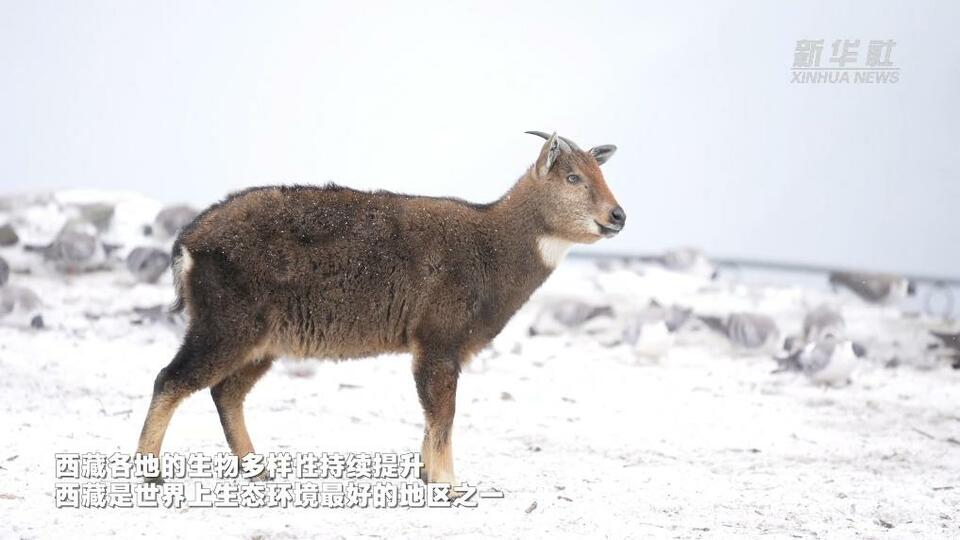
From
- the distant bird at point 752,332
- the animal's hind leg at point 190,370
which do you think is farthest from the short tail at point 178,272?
the distant bird at point 752,332

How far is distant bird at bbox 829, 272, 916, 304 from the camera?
13961mm

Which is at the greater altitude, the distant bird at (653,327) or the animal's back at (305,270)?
the animal's back at (305,270)

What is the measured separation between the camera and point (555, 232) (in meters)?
6.66

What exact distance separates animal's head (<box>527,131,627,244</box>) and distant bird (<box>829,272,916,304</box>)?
8653 mm

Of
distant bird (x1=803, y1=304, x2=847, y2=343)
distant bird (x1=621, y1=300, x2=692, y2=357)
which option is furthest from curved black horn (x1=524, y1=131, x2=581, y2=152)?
distant bird (x1=803, y1=304, x2=847, y2=343)

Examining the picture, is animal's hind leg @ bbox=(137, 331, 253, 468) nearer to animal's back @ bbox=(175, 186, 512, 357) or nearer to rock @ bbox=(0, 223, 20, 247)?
animal's back @ bbox=(175, 186, 512, 357)

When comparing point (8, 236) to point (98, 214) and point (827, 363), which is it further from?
point (827, 363)

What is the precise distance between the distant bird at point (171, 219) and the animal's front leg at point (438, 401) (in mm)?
7983

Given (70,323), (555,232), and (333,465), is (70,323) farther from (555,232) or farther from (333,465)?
(555,232)

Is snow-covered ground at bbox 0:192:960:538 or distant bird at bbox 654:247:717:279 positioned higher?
distant bird at bbox 654:247:717:279

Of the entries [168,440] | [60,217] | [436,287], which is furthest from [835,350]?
[60,217]

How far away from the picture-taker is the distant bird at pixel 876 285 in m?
14.0

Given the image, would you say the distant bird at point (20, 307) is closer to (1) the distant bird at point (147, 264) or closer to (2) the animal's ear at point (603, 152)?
(1) the distant bird at point (147, 264)

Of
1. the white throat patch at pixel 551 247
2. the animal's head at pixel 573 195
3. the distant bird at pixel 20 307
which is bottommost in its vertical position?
the distant bird at pixel 20 307
